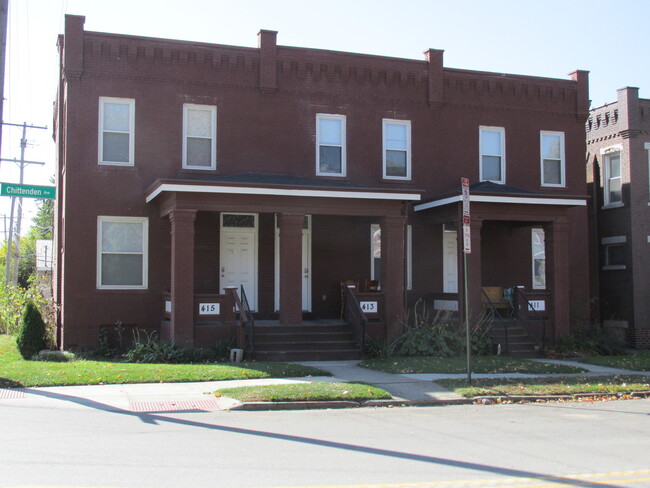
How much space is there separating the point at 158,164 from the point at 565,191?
12498 millimetres

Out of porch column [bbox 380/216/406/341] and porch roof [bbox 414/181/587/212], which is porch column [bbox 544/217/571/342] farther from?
porch column [bbox 380/216/406/341]

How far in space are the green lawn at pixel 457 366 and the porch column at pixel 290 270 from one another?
2.19 meters

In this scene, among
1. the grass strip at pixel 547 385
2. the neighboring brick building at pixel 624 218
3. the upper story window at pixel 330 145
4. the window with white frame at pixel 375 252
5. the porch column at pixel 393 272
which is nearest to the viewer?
the grass strip at pixel 547 385

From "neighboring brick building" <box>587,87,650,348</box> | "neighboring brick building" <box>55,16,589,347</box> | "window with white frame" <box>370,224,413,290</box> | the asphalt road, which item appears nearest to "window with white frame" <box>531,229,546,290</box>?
"neighboring brick building" <box>55,16,589,347</box>

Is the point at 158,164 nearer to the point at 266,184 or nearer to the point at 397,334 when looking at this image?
the point at 266,184

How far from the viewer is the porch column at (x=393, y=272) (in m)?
18.0

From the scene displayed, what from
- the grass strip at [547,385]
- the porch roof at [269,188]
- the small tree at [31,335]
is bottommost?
the grass strip at [547,385]

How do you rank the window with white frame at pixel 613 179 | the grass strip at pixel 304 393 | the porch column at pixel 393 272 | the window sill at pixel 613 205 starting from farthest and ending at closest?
the window with white frame at pixel 613 179, the window sill at pixel 613 205, the porch column at pixel 393 272, the grass strip at pixel 304 393

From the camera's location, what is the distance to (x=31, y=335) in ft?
55.6

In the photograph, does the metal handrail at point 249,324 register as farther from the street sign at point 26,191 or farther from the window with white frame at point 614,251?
the window with white frame at point 614,251

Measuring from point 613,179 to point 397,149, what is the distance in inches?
327

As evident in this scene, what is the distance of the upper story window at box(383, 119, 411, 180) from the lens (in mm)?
20797

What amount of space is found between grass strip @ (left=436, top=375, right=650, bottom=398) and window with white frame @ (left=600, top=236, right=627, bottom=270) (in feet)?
32.7

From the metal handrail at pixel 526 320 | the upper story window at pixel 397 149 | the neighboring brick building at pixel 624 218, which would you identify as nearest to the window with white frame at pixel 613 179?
the neighboring brick building at pixel 624 218
